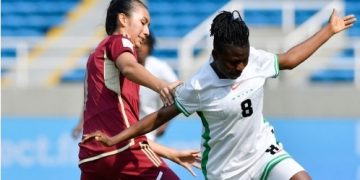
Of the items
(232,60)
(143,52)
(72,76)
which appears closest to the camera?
(232,60)

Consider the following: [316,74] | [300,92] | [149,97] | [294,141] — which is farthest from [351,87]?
[149,97]

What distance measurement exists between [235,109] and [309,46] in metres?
0.56

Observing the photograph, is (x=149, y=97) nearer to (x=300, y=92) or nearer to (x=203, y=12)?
(x=300, y=92)

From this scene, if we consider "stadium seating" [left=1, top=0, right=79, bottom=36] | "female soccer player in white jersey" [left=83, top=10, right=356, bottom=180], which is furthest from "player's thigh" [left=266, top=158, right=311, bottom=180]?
"stadium seating" [left=1, top=0, right=79, bottom=36]

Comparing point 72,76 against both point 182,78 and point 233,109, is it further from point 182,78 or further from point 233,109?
point 233,109

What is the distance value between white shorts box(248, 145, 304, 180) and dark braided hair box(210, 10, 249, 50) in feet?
2.12

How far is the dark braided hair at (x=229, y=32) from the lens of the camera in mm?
5121

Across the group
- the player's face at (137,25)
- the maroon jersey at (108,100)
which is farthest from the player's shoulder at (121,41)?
the player's face at (137,25)

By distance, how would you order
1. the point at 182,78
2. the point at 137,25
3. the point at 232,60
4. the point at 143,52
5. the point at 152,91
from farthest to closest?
the point at 182,78 < the point at 152,91 < the point at 143,52 < the point at 137,25 < the point at 232,60

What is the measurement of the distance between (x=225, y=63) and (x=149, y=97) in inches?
143

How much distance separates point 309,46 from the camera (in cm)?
541

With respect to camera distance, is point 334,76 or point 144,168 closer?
point 144,168

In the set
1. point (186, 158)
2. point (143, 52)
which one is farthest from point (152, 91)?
point (186, 158)

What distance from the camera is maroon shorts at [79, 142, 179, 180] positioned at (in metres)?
5.54
